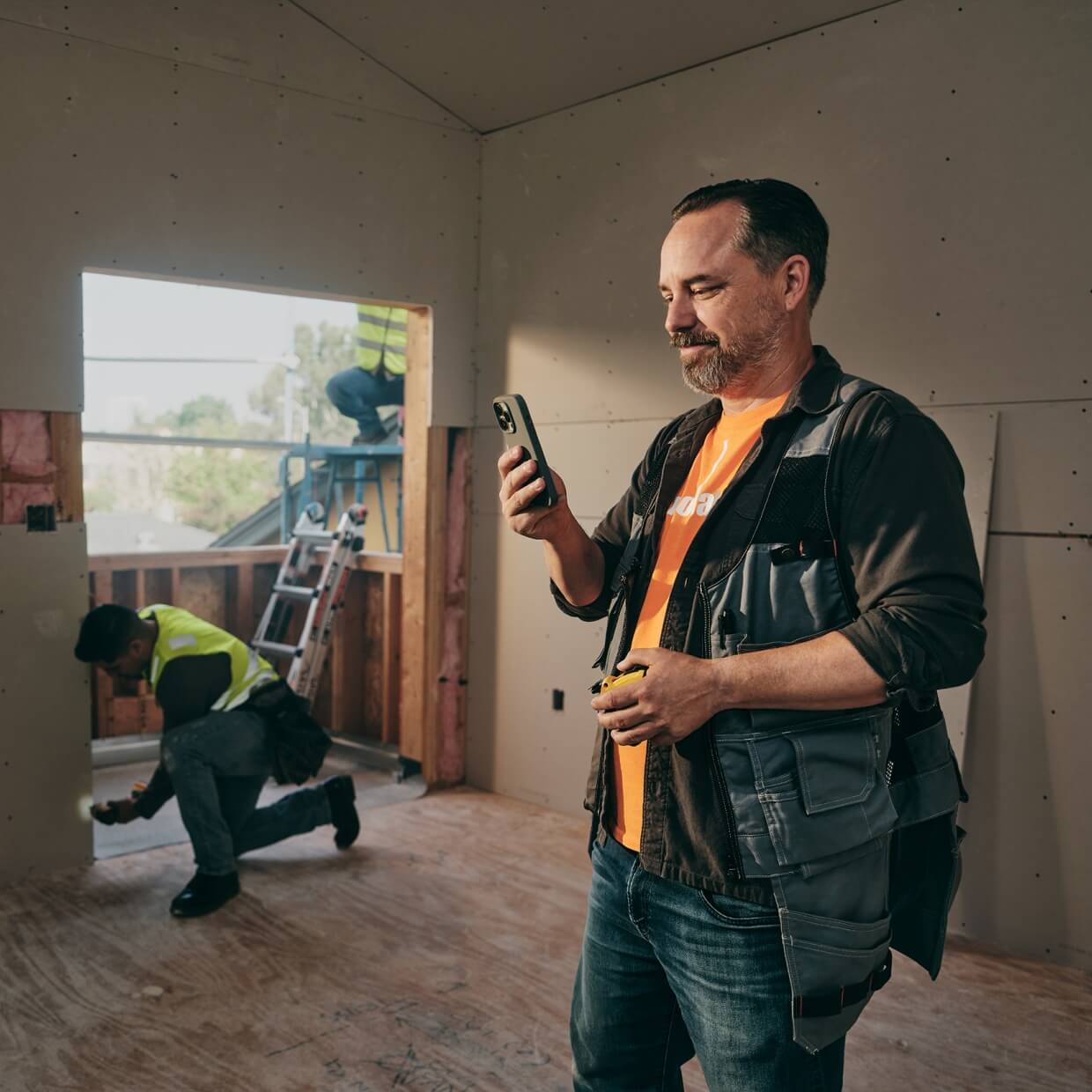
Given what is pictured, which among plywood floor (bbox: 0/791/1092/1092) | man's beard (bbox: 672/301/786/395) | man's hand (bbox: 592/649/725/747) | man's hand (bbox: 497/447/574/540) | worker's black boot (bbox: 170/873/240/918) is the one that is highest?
man's beard (bbox: 672/301/786/395)

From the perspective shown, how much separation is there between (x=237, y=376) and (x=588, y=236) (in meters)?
6.97

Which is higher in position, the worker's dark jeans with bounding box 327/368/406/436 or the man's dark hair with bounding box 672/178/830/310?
the worker's dark jeans with bounding box 327/368/406/436

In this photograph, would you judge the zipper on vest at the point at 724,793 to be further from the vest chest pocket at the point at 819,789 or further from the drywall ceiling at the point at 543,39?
the drywall ceiling at the point at 543,39

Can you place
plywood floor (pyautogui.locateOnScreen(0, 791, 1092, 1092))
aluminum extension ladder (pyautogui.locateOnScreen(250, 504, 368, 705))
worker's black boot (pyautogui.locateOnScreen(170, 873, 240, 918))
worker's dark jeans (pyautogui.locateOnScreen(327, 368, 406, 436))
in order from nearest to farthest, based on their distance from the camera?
1. plywood floor (pyautogui.locateOnScreen(0, 791, 1092, 1092))
2. worker's black boot (pyautogui.locateOnScreen(170, 873, 240, 918))
3. aluminum extension ladder (pyautogui.locateOnScreen(250, 504, 368, 705))
4. worker's dark jeans (pyautogui.locateOnScreen(327, 368, 406, 436))

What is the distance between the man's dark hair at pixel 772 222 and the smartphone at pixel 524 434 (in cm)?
34

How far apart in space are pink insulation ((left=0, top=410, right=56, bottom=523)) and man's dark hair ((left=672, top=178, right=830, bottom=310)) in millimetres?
2583

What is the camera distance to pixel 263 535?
21.3 feet

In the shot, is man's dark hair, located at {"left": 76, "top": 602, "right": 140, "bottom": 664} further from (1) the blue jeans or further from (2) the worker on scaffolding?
(1) the blue jeans

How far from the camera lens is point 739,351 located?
4.08 feet

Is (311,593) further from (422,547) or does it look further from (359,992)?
(359,992)

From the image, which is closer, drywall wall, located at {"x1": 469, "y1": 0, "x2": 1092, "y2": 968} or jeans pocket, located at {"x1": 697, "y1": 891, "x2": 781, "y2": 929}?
jeans pocket, located at {"x1": 697, "y1": 891, "x2": 781, "y2": 929}

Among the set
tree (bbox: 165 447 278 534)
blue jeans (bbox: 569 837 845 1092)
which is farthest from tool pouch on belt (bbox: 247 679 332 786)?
tree (bbox: 165 447 278 534)

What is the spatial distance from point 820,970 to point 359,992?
5.96 ft

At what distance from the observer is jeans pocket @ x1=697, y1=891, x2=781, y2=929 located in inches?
43.2
